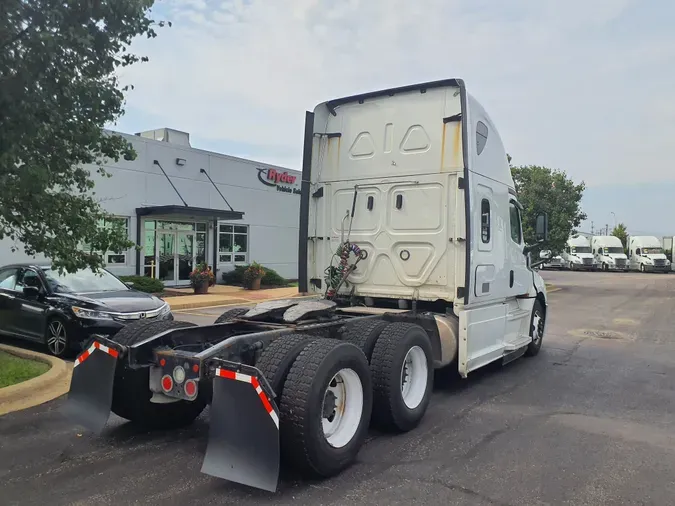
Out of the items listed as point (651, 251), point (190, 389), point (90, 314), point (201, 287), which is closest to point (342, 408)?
point (190, 389)

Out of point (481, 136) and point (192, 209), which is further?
point (192, 209)

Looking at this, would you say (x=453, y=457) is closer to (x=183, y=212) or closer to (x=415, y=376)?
(x=415, y=376)

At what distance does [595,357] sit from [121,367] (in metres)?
7.71

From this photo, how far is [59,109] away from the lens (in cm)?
589

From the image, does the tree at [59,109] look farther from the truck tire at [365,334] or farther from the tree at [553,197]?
the tree at [553,197]

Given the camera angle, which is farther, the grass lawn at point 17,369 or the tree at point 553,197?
the tree at point 553,197

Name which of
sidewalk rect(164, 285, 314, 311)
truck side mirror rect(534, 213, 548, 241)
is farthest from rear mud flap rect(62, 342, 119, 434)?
sidewalk rect(164, 285, 314, 311)

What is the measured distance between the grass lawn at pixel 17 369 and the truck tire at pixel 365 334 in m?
3.95

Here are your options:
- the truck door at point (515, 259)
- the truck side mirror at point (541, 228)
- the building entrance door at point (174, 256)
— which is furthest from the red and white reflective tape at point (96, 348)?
the building entrance door at point (174, 256)

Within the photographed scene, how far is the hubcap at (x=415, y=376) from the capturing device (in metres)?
5.61

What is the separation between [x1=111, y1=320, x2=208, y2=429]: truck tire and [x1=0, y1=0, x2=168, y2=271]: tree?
2.02 meters

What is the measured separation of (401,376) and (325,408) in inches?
45.6

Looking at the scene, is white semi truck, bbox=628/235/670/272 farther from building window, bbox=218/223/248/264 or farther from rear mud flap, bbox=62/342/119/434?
rear mud flap, bbox=62/342/119/434

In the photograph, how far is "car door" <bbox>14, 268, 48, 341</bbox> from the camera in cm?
877
